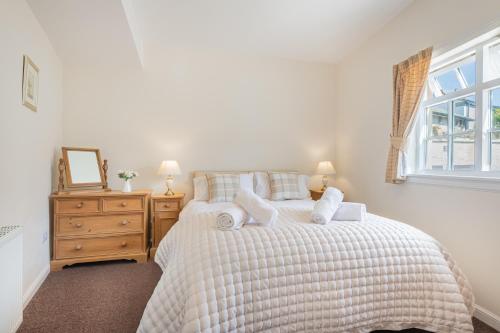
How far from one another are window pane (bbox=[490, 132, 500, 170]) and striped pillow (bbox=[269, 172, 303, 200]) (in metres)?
1.83

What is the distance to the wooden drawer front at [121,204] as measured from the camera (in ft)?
9.00

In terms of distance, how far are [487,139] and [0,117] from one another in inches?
136

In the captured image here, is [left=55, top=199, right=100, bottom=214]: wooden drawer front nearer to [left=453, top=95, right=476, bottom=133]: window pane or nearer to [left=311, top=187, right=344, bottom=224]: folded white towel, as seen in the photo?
[left=311, top=187, right=344, bottom=224]: folded white towel

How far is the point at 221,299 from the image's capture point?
4.10ft

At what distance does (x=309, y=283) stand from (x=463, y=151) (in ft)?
6.05

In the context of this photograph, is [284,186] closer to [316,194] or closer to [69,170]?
[316,194]

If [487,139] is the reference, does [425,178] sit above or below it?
below

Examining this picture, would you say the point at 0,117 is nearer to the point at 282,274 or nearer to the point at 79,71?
the point at 79,71

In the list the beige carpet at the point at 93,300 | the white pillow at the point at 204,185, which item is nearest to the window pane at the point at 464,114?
the beige carpet at the point at 93,300

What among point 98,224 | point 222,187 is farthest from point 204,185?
point 98,224

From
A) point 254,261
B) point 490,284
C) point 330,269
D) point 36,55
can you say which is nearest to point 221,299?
point 254,261

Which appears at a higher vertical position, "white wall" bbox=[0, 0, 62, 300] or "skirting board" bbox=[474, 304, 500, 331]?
"white wall" bbox=[0, 0, 62, 300]

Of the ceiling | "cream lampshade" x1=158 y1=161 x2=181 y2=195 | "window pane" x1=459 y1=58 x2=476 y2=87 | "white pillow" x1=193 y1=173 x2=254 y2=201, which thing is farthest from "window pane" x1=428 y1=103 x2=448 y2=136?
"cream lampshade" x1=158 y1=161 x2=181 y2=195

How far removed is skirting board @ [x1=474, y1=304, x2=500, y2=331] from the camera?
5.75 ft
